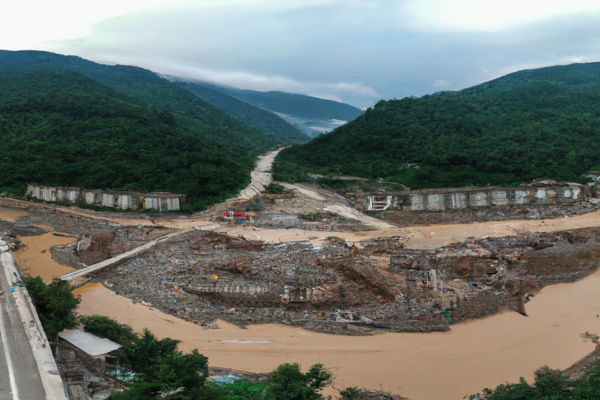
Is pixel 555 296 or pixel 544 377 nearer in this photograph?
pixel 544 377

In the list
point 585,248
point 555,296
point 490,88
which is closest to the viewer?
point 555,296

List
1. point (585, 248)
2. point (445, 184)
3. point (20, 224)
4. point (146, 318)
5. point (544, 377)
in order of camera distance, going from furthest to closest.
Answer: point (445, 184)
point (20, 224)
point (585, 248)
point (146, 318)
point (544, 377)

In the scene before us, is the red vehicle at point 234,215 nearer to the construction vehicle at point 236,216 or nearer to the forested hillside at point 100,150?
the construction vehicle at point 236,216

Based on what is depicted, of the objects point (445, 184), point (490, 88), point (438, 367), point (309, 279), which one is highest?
point (490, 88)

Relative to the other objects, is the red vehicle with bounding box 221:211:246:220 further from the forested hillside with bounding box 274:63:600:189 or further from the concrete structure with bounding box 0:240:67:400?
the concrete structure with bounding box 0:240:67:400

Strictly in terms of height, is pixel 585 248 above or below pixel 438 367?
above

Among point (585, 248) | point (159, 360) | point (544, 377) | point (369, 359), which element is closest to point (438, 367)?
point (369, 359)

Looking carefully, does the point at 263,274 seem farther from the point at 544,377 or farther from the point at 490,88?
the point at 490,88
